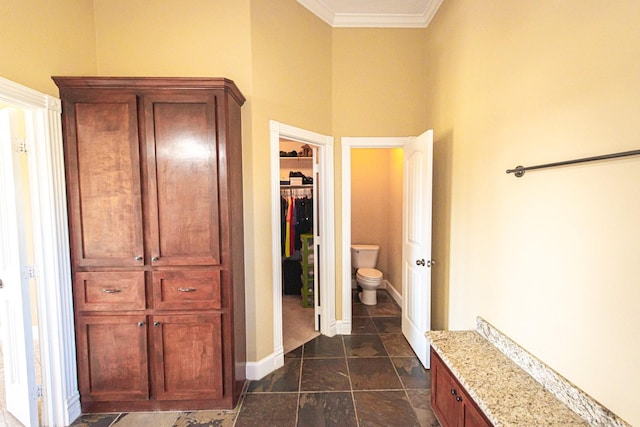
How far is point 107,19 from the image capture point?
7.61 feet

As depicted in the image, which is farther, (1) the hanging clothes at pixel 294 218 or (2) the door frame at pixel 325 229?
(1) the hanging clothes at pixel 294 218

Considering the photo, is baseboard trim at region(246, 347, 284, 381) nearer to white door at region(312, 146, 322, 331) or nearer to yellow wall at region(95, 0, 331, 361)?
yellow wall at region(95, 0, 331, 361)

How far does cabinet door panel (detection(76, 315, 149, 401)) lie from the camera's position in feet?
6.68

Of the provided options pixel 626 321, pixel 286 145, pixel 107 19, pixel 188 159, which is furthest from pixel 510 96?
pixel 286 145

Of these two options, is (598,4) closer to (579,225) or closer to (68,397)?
(579,225)

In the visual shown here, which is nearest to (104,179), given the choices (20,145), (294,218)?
(20,145)

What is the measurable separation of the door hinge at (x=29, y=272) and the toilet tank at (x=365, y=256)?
3.45m

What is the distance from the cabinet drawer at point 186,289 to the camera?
6.68 ft

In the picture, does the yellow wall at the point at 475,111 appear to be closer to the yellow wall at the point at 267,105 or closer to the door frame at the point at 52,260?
the yellow wall at the point at 267,105

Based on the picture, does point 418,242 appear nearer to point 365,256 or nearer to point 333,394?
point 333,394

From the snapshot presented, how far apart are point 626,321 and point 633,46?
3.22 feet

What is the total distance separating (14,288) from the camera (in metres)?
1.79

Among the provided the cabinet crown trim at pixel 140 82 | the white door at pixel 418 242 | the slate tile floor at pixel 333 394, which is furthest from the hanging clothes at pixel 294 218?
the cabinet crown trim at pixel 140 82

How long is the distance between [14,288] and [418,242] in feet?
9.64
